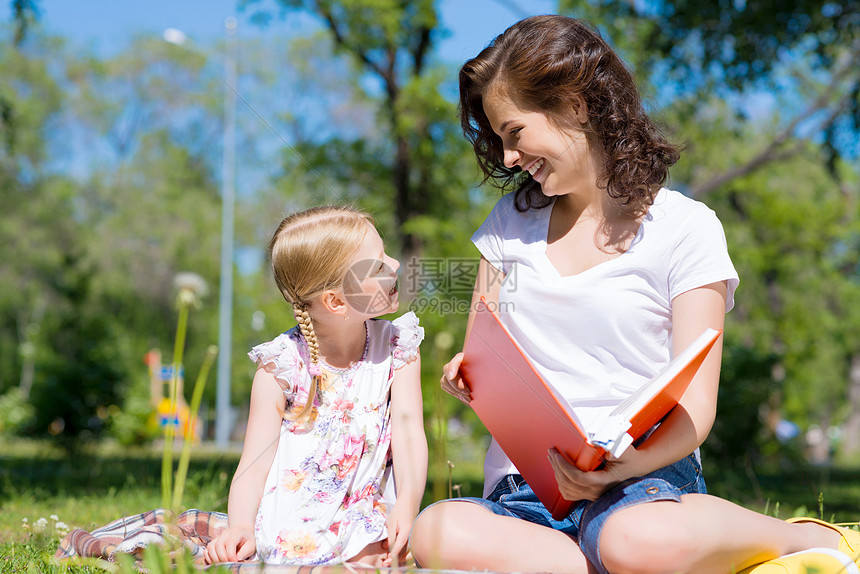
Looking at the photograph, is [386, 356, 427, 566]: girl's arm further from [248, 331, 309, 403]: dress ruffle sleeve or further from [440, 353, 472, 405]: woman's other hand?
[248, 331, 309, 403]: dress ruffle sleeve

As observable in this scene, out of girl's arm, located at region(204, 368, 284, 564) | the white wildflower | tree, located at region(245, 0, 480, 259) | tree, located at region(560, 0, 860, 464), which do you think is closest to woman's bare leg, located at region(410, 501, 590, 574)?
girl's arm, located at region(204, 368, 284, 564)

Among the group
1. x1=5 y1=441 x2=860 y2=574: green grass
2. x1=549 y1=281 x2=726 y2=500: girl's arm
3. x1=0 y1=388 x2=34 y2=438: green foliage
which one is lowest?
x1=0 y1=388 x2=34 y2=438: green foliage

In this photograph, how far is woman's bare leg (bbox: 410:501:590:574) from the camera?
1.66 metres

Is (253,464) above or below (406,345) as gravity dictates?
below

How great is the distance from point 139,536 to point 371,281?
2.93 feet

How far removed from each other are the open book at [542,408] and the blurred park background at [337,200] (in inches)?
11.2

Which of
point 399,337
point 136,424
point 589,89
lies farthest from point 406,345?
point 136,424

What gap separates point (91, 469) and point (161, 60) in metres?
20.9

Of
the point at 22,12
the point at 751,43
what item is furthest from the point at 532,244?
the point at 751,43

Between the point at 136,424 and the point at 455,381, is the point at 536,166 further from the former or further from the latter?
the point at 136,424

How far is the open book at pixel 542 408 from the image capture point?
56.1 inches

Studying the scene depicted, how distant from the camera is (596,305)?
1.89m

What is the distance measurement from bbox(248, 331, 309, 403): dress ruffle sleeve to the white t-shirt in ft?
1.94

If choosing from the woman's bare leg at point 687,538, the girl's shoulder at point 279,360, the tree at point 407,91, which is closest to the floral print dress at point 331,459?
the girl's shoulder at point 279,360
